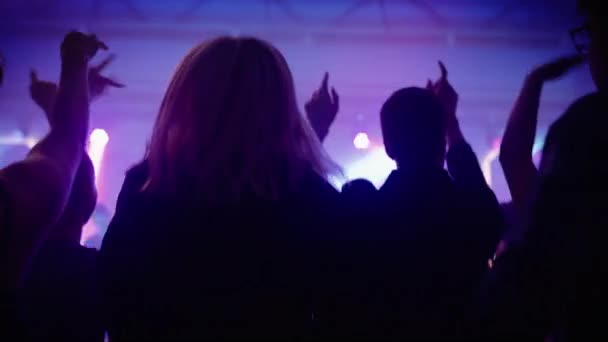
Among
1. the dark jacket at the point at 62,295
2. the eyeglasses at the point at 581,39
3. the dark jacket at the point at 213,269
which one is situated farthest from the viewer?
the dark jacket at the point at 62,295

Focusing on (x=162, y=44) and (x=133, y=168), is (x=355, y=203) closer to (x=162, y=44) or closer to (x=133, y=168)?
(x=133, y=168)

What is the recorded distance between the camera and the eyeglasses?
108cm

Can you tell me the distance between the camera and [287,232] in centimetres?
97

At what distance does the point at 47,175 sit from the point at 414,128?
3.11 feet

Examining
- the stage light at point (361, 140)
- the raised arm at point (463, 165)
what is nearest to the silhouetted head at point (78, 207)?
the raised arm at point (463, 165)

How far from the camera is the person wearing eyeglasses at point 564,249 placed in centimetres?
76

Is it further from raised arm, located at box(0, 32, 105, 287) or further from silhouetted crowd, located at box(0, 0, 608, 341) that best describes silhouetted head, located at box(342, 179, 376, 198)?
raised arm, located at box(0, 32, 105, 287)

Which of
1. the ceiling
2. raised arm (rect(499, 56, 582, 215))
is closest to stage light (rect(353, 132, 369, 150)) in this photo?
the ceiling

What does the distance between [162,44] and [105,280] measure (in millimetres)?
6172

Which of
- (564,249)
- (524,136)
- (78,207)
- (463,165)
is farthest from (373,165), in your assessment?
(564,249)

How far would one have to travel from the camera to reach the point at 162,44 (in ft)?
21.8

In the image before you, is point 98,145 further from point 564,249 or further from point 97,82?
point 564,249

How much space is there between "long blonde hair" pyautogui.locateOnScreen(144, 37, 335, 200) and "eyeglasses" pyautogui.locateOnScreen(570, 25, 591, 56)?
63cm

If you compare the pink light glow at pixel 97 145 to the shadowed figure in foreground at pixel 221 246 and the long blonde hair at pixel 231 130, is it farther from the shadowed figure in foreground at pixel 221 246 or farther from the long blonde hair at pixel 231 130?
the shadowed figure in foreground at pixel 221 246
